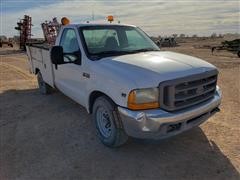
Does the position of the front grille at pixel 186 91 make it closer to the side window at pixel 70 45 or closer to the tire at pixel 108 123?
the tire at pixel 108 123

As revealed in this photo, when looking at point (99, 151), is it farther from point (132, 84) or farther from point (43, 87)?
point (43, 87)

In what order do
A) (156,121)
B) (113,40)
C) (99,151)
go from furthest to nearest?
(113,40), (99,151), (156,121)

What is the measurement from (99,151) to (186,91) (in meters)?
1.68

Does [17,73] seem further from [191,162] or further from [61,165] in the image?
[191,162]

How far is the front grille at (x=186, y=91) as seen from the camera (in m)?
4.02

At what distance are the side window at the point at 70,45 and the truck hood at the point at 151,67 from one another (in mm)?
818

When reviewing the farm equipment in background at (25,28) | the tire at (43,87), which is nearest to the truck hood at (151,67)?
the tire at (43,87)

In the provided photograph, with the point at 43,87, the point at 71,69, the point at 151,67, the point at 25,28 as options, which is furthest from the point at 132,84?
the point at 25,28

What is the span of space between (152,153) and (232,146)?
4.12 ft

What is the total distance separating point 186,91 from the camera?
4.21 metres

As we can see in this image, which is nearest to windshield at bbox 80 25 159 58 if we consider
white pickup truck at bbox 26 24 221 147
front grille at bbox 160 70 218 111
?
white pickup truck at bbox 26 24 221 147

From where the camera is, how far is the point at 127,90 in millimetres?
4051

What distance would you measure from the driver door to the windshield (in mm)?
261

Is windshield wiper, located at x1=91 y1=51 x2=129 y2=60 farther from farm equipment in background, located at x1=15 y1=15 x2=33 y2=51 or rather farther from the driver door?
farm equipment in background, located at x1=15 y1=15 x2=33 y2=51
